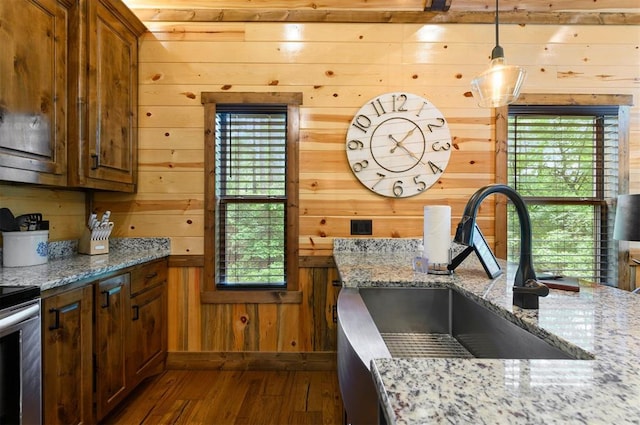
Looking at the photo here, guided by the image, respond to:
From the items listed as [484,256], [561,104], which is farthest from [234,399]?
[561,104]

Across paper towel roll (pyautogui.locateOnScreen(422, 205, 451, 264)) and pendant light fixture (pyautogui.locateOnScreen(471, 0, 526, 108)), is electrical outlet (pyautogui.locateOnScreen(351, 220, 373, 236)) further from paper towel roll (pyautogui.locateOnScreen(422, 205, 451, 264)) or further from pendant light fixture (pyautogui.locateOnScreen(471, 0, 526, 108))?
pendant light fixture (pyautogui.locateOnScreen(471, 0, 526, 108))

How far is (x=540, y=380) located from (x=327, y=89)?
2375 mm

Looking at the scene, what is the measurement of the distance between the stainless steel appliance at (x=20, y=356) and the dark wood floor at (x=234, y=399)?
74 cm

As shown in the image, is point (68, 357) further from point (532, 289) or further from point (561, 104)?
point (561, 104)

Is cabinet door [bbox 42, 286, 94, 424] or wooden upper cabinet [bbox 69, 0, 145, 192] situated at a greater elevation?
wooden upper cabinet [bbox 69, 0, 145, 192]

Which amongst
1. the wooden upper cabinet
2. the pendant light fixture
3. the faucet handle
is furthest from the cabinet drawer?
the pendant light fixture

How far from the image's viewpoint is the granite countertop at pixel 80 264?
1455 mm

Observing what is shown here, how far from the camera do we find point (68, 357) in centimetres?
153

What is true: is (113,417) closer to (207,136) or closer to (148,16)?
(207,136)

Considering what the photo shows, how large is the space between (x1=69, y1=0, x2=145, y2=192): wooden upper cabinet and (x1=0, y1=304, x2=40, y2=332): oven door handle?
0.86 m

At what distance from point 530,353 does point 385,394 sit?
0.61m

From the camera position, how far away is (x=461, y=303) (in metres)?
1.32

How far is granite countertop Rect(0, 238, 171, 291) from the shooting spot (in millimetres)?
1455

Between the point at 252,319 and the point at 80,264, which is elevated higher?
the point at 80,264
